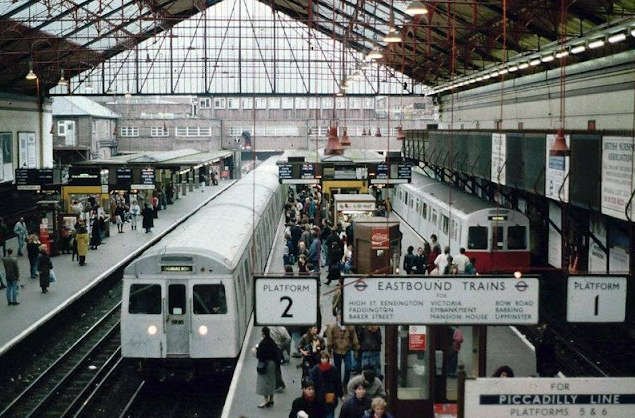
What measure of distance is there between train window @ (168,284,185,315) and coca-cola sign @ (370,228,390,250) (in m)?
8.44

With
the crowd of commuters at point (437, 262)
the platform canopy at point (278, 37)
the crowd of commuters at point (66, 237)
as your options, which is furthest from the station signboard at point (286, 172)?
the crowd of commuters at point (437, 262)

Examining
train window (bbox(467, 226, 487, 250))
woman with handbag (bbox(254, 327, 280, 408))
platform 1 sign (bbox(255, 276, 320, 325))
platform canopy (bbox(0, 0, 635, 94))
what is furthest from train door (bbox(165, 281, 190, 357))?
train window (bbox(467, 226, 487, 250))

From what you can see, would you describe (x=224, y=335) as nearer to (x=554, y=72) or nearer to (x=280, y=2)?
(x=554, y=72)

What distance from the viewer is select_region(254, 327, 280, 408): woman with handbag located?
38.0 ft

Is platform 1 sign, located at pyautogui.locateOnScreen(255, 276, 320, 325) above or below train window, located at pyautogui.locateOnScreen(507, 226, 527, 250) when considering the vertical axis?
above

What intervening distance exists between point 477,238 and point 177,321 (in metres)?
11.9

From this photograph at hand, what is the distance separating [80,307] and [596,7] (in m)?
14.7

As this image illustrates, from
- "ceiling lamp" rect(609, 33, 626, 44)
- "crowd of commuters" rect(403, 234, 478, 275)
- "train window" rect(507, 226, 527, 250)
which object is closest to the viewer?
"ceiling lamp" rect(609, 33, 626, 44)

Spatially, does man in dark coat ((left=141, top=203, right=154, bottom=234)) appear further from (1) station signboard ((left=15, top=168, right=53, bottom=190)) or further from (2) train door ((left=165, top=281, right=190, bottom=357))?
(2) train door ((left=165, top=281, right=190, bottom=357))

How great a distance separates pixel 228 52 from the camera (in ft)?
150

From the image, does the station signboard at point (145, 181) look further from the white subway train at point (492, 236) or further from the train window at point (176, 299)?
the train window at point (176, 299)

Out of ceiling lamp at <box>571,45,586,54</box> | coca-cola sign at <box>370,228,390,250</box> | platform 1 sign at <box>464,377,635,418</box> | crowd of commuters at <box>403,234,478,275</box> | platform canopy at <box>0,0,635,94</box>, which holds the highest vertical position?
platform canopy at <box>0,0,635,94</box>

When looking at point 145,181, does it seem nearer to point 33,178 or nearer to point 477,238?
point 33,178

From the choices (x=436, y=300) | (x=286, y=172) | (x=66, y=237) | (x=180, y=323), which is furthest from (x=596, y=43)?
(x=66, y=237)
